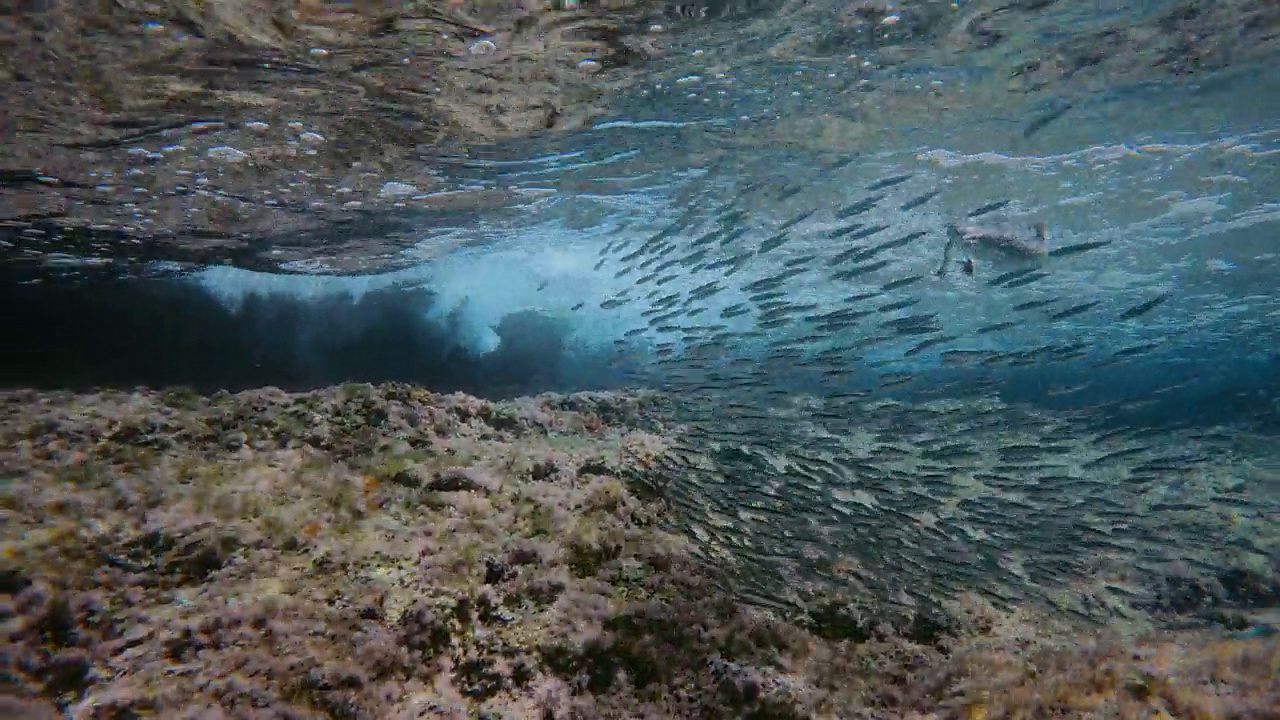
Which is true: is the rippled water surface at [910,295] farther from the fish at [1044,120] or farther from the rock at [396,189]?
the rock at [396,189]

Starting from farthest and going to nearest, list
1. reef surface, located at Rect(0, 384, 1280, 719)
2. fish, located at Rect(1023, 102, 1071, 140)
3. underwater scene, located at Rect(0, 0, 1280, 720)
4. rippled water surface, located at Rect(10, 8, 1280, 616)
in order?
fish, located at Rect(1023, 102, 1071, 140) → rippled water surface, located at Rect(10, 8, 1280, 616) → underwater scene, located at Rect(0, 0, 1280, 720) → reef surface, located at Rect(0, 384, 1280, 719)

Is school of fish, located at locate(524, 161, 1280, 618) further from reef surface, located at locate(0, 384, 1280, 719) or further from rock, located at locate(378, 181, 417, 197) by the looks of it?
rock, located at locate(378, 181, 417, 197)

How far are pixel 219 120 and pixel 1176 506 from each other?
1613 centimetres

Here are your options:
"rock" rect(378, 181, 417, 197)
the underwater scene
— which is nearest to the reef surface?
the underwater scene

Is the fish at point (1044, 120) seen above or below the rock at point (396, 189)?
above

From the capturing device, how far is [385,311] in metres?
23.4

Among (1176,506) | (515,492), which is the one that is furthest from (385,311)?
(1176,506)

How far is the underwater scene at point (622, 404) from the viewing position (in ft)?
14.4

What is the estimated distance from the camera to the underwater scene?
14.4 feet

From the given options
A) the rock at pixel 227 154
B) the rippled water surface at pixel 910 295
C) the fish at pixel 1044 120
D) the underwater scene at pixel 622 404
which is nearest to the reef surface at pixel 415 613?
the underwater scene at pixel 622 404

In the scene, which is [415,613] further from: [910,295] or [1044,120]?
[910,295]

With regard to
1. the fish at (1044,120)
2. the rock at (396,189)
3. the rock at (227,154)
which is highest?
the fish at (1044,120)

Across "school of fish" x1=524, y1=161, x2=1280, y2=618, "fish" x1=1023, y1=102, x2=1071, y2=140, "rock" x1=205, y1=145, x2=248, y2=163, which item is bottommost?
"school of fish" x1=524, y1=161, x2=1280, y2=618

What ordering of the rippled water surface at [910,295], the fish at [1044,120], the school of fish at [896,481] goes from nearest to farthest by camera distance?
1. the school of fish at [896,481]
2. the rippled water surface at [910,295]
3. the fish at [1044,120]
